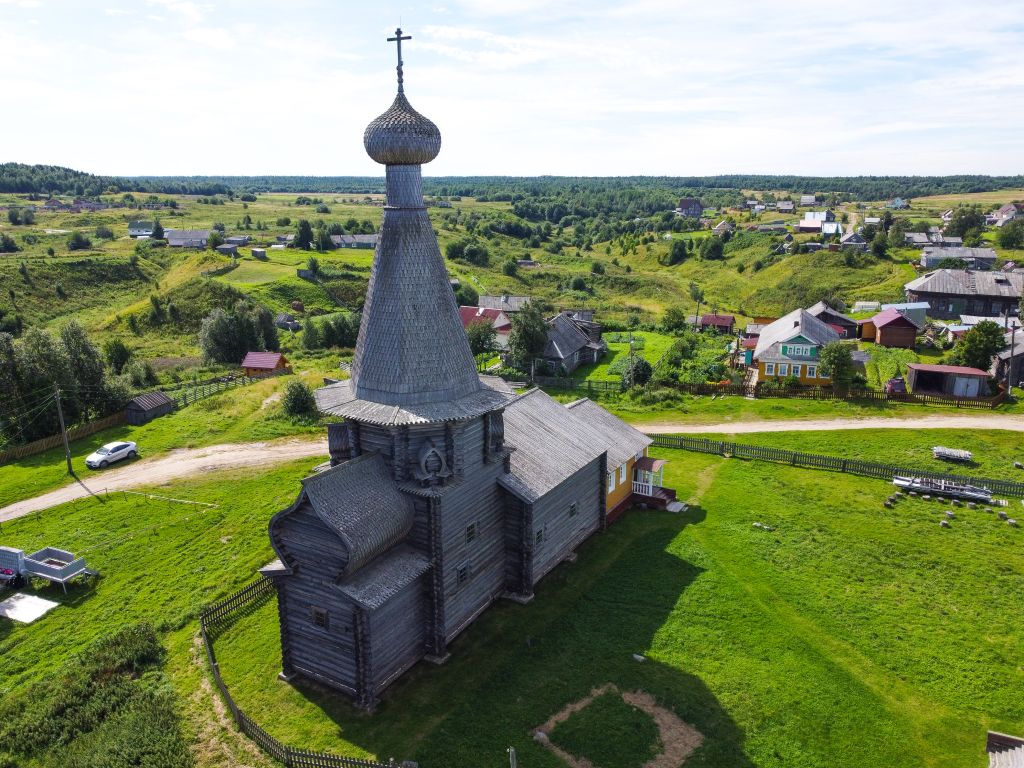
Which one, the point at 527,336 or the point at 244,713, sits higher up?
the point at 527,336

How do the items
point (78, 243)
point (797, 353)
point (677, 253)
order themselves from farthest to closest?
1. point (677, 253)
2. point (78, 243)
3. point (797, 353)

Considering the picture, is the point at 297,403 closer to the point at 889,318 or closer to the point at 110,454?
the point at 110,454

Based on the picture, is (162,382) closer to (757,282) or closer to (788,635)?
(788,635)

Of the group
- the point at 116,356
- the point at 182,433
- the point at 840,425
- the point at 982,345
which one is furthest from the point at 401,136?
the point at 116,356

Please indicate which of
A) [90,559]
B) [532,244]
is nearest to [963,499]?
[90,559]

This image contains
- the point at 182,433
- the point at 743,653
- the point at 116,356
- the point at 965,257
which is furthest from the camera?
the point at 965,257

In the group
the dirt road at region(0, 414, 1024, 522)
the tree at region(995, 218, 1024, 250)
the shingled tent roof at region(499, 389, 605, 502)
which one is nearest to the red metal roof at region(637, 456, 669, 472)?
the shingled tent roof at region(499, 389, 605, 502)
